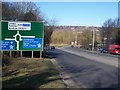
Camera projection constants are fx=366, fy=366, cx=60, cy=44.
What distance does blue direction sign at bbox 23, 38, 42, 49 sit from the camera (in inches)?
1681

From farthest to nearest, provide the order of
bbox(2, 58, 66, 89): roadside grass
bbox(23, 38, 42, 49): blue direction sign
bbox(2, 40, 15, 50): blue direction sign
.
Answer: bbox(23, 38, 42, 49): blue direction sign
bbox(2, 40, 15, 50): blue direction sign
bbox(2, 58, 66, 89): roadside grass

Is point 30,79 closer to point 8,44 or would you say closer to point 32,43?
point 8,44

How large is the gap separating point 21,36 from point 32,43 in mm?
1553

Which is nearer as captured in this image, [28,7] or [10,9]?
[10,9]

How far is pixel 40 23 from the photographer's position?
43.2 metres

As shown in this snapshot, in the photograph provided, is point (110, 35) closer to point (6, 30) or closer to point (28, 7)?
point (28, 7)

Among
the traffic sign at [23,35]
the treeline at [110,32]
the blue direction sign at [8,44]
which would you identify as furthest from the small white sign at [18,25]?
the treeline at [110,32]

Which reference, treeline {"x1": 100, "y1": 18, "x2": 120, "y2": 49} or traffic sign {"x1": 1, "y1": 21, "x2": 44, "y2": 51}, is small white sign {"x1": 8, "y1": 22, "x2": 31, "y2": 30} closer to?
traffic sign {"x1": 1, "y1": 21, "x2": 44, "y2": 51}

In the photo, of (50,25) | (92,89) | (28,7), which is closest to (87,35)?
(50,25)

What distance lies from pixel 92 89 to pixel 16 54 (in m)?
32.1

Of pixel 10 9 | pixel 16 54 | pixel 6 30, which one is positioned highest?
pixel 10 9

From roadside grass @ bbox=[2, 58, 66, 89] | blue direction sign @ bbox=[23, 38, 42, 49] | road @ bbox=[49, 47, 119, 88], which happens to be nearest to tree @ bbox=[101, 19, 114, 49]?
blue direction sign @ bbox=[23, 38, 42, 49]

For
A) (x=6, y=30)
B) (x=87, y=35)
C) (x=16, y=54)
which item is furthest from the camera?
(x=87, y=35)

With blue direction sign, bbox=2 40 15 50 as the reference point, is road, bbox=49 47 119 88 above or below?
below
